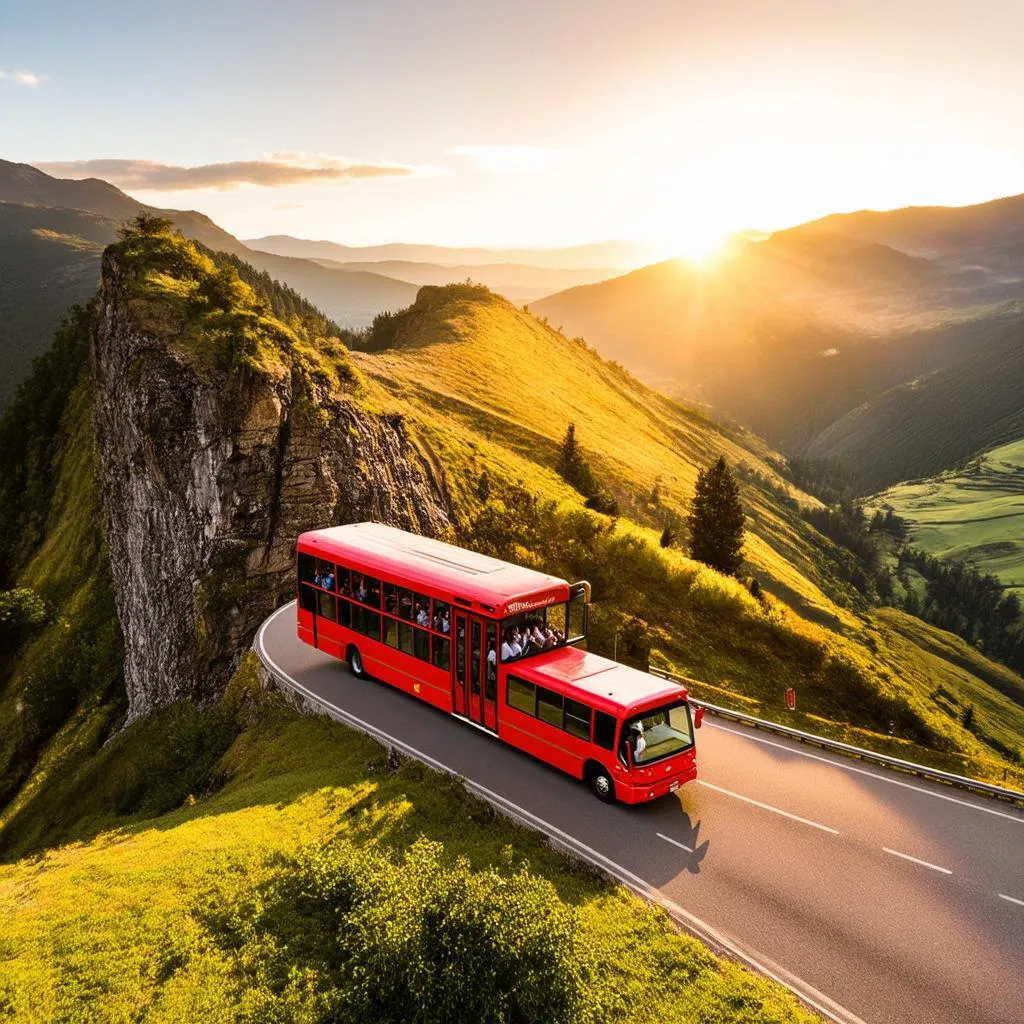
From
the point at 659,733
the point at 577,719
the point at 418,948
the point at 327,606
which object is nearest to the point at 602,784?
the point at 577,719

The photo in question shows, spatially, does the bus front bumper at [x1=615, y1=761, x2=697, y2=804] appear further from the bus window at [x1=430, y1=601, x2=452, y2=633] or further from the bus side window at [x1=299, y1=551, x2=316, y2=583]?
the bus side window at [x1=299, y1=551, x2=316, y2=583]

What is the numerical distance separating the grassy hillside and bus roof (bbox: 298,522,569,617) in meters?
10.7

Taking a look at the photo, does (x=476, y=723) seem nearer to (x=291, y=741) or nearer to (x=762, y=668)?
(x=291, y=741)

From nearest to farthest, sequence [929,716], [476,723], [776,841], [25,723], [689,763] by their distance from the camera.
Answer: [776,841]
[689,763]
[476,723]
[929,716]
[25,723]

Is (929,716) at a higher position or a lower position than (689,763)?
lower

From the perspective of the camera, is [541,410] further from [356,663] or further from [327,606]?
[356,663]

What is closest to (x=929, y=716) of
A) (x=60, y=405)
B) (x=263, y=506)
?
→ (x=263, y=506)

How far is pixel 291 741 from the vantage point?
25.0 m

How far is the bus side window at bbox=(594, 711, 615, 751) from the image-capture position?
1891 cm

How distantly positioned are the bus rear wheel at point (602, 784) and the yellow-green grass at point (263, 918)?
2711 mm

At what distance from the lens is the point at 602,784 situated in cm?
1958

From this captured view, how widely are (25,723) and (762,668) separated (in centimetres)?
4541

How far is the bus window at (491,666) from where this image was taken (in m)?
21.5

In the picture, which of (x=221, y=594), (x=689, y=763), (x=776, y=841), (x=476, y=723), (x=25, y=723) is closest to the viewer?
(x=776, y=841)
